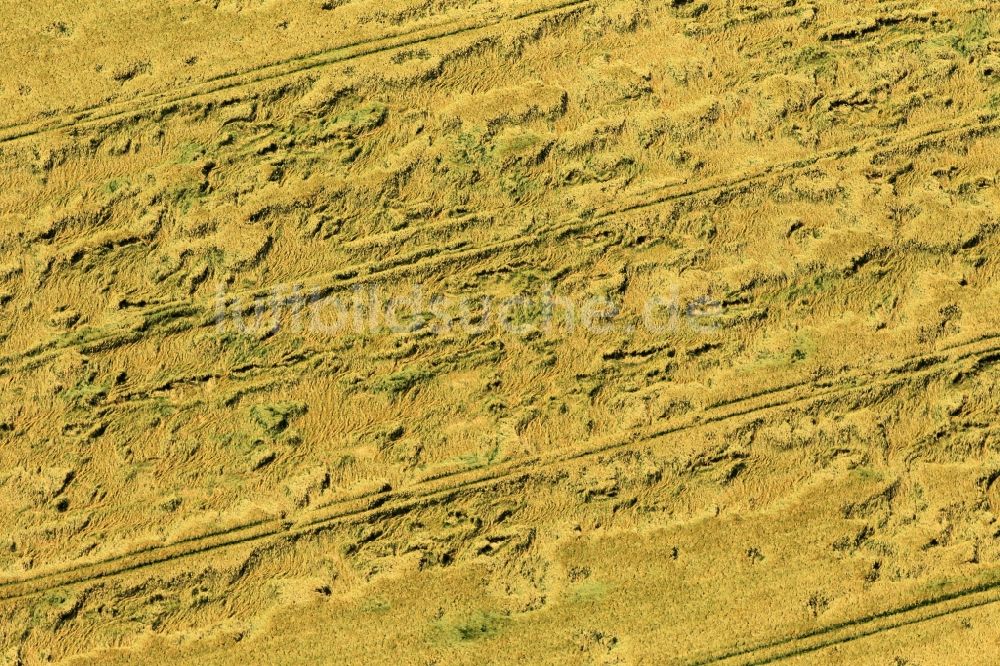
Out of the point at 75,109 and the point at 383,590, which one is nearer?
the point at 383,590

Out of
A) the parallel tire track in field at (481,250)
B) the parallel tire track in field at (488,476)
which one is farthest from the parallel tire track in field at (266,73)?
the parallel tire track in field at (488,476)

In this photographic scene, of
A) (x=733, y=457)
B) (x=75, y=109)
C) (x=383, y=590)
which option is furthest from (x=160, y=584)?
(x=733, y=457)

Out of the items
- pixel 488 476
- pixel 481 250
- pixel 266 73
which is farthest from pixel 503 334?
pixel 266 73

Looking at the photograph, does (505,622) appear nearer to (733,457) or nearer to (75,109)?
(733,457)

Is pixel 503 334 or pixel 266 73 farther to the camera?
pixel 266 73

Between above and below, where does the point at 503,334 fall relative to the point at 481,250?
below

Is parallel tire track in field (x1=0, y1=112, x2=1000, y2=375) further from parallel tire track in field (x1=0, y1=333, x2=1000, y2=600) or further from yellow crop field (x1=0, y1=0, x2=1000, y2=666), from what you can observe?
parallel tire track in field (x1=0, y1=333, x2=1000, y2=600)

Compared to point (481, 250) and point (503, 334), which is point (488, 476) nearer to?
point (503, 334)

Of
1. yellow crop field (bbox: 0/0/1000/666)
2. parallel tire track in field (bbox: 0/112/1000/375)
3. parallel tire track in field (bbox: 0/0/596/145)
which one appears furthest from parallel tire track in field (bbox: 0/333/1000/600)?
parallel tire track in field (bbox: 0/0/596/145)
